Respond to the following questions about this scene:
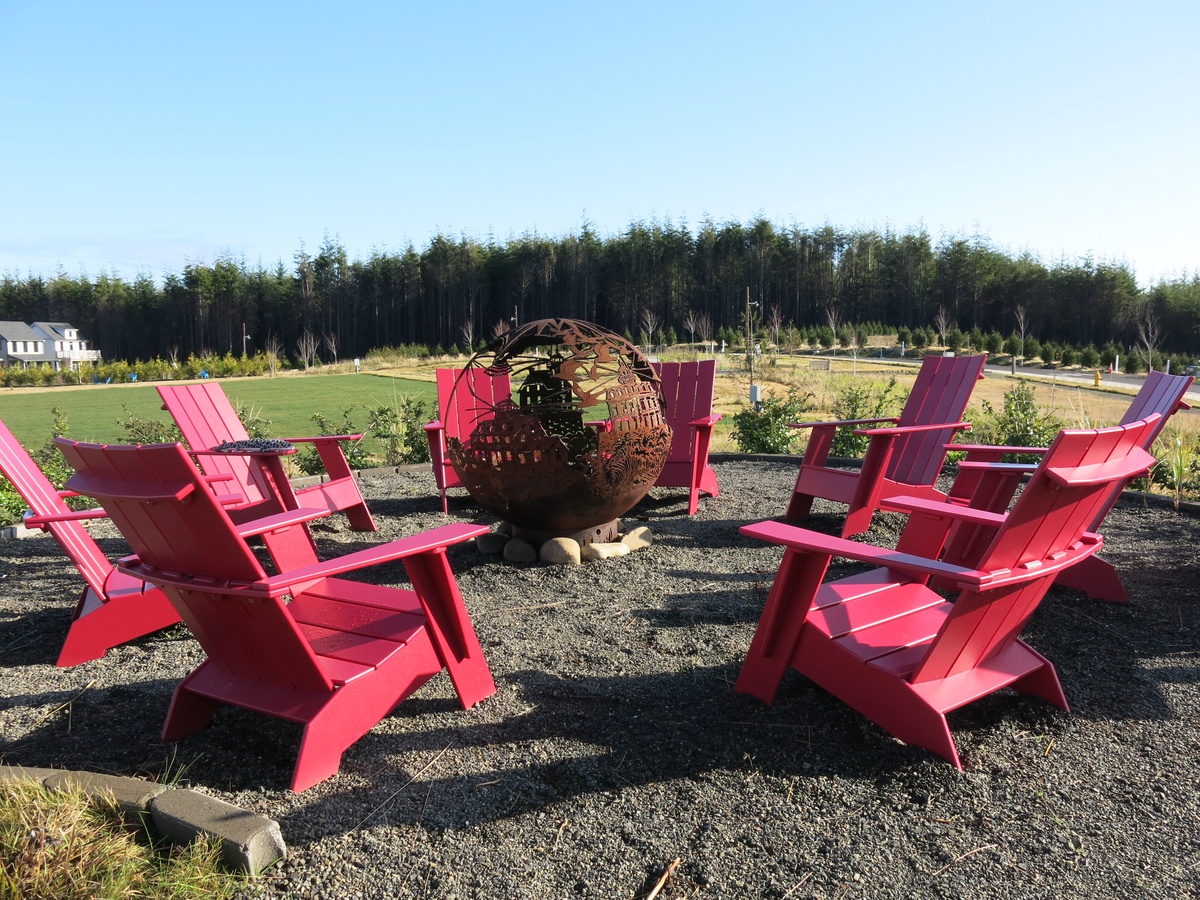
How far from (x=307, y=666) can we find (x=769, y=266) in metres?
35.5

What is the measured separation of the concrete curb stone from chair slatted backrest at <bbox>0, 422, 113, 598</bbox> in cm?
117

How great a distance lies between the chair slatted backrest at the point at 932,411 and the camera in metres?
4.56

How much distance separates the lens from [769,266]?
35312mm

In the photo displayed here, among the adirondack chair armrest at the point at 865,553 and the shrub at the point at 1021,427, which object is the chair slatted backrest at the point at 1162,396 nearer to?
the adirondack chair armrest at the point at 865,553

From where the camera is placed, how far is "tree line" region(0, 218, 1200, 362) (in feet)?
102

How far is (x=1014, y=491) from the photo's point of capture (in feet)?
10.6

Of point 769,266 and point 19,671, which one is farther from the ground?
point 769,266

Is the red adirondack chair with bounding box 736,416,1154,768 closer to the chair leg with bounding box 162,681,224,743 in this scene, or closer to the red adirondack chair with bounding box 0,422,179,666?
the chair leg with bounding box 162,681,224,743

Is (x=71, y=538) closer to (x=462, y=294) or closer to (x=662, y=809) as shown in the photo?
(x=662, y=809)

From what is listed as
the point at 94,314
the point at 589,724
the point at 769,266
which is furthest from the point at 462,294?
the point at 589,724

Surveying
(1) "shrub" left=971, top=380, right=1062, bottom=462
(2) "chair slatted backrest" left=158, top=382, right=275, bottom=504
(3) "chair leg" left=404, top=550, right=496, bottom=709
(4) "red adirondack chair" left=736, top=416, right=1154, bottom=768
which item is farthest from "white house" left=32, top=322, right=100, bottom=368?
(4) "red adirondack chair" left=736, top=416, right=1154, bottom=768

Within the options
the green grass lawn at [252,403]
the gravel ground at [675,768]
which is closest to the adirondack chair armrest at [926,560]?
the gravel ground at [675,768]

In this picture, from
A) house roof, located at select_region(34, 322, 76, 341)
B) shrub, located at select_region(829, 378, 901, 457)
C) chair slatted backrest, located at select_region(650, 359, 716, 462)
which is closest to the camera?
chair slatted backrest, located at select_region(650, 359, 716, 462)

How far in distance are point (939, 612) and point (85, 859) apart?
7.95 ft
